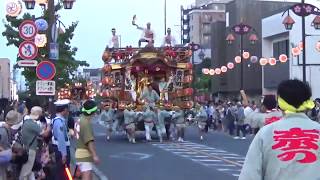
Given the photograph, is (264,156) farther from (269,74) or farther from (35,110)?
(269,74)

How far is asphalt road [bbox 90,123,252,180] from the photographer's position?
50.7 feet

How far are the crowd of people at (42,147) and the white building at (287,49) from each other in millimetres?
35505

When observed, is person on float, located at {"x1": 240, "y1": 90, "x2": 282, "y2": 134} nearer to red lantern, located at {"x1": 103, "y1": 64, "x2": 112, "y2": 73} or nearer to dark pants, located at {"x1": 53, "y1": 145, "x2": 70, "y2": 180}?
dark pants, located at {"x1": 53, "y1": 145, "x2": 70, "y2": 180}

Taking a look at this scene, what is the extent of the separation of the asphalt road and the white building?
2252 centimetres

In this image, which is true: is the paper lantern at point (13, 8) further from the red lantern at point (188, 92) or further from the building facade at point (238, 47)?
the building facade at point (238, 47)

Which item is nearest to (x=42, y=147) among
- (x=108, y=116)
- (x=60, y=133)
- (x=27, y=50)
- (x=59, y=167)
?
(x=60, y=133)

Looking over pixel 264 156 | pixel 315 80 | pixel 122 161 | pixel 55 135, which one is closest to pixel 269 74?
pixel 315 80

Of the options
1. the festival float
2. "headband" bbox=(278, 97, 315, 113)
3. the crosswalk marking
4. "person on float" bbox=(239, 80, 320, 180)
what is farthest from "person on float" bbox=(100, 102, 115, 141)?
"person on float" bbox=(239, 80, 320, 180)

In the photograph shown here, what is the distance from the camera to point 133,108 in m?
27.7

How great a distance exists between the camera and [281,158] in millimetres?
4422

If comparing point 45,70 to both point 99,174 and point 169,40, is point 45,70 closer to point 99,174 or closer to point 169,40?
point 99,174

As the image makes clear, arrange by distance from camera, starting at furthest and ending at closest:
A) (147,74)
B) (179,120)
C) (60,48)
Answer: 1. (60,48)
2. (147,74)
3. (179,120)

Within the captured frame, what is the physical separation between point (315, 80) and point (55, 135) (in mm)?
41422

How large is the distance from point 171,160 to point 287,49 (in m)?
36.7
